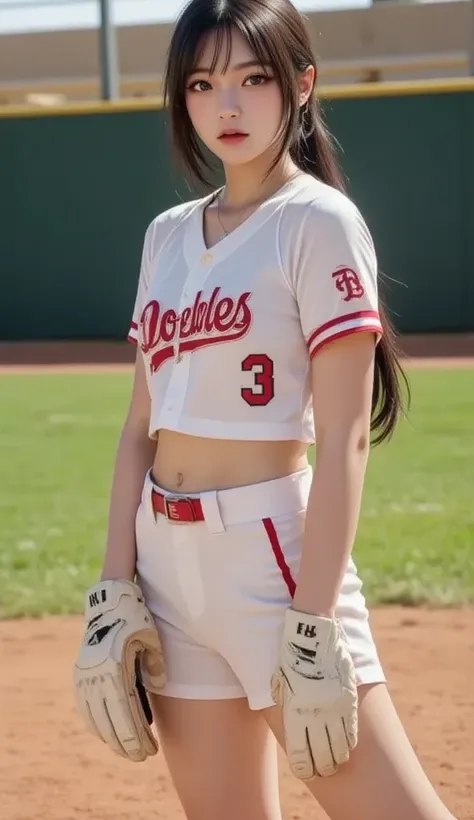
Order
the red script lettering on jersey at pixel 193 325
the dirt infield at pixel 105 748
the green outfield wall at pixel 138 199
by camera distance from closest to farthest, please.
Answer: the red script lettering on jersey at pixel 193 325 → the dirt infield at pixel 105 748 → the green outfield wall at pixel 138 199

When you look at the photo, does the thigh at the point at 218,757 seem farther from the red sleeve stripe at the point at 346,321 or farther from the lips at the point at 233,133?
the lips at the point at 233,133

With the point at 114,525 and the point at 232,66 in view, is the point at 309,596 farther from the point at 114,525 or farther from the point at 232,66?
the point at 232,66

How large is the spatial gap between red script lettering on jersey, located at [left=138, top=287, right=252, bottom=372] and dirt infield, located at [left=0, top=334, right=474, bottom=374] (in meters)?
13.5

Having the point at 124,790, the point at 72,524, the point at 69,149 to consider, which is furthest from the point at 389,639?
the point at 69,149

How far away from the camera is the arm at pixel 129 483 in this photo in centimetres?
255

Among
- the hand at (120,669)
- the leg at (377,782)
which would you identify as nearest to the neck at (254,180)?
the hand at (120,669)

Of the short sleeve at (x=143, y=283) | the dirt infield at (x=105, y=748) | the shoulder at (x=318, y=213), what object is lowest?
the dirt infield at (x=105, y=748)

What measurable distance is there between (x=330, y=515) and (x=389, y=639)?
3276 mm

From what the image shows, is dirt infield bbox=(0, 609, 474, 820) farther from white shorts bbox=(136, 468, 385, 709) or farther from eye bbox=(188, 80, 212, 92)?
eye bbox=(188, 80, 212, 92)

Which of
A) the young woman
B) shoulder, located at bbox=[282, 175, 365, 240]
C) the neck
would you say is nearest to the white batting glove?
the young woman

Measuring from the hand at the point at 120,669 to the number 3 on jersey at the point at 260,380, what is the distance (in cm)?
42

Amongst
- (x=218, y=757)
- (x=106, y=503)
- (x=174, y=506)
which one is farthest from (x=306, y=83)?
(x=106, y=503)

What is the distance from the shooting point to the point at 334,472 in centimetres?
223

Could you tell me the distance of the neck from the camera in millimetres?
2467
